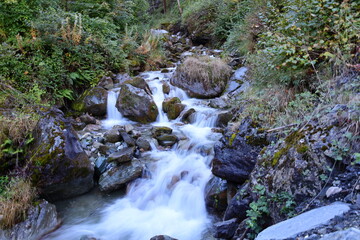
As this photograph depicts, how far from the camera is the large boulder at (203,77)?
29.1 ft

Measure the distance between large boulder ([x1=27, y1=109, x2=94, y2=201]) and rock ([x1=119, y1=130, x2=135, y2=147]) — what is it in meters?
1.33

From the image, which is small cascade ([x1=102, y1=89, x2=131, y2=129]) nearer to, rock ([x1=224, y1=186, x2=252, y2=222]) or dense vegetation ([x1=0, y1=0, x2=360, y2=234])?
dense vegetation ([x1=0, y1=0, x2=360, y2=234])

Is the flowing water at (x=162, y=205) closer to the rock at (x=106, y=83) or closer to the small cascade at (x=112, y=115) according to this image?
the small cascade at (x=112, y=115)

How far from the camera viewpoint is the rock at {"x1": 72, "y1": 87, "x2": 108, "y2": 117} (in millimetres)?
7812

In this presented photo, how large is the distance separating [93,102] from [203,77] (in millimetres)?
4050

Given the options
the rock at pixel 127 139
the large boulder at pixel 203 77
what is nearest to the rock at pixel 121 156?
the rock at pixel 127 139

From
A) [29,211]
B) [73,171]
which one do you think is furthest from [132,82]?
[29,211]

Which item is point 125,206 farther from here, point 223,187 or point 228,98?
point 228,98

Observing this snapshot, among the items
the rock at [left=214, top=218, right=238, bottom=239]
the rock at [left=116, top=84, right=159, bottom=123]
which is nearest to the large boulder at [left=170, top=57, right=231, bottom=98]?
the rock at [left=116, top=84, right=159, bottom=123]

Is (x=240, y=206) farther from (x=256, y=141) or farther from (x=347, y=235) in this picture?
(x=347, y=235)

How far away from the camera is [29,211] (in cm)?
409

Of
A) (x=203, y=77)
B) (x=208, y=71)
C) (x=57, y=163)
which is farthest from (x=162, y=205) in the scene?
(x=208, y=71)

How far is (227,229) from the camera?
331 cm

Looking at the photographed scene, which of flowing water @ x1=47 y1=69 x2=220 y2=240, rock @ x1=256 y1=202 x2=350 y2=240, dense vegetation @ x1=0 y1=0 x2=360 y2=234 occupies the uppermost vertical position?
dense vegetation @ x1=0 y1=0 x2=360 y2=234
